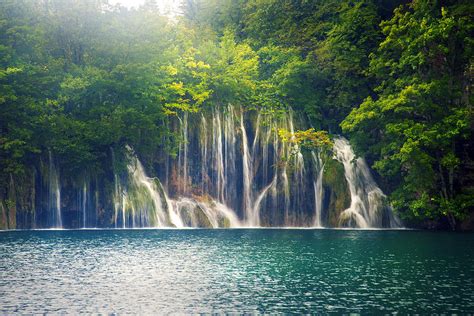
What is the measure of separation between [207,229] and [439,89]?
21.2m

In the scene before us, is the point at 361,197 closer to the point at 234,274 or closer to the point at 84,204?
the point at 84,204

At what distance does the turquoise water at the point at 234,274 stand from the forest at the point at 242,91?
32.2ft

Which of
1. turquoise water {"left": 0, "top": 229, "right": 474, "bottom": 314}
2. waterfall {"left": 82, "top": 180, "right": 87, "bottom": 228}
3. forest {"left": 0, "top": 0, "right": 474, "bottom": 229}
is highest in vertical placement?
forest {"left": 0, "top": 0, "right": 474, "bottom": 229}

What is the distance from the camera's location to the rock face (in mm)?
56438

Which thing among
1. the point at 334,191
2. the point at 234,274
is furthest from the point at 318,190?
the point at 234,274

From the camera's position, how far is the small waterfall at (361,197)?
5822 centimetres

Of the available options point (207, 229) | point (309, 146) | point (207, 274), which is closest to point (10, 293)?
point (207, 274)

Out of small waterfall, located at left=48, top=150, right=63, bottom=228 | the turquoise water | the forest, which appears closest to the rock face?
small waterfall, located at left=48, top=150, right=63, bottom=228

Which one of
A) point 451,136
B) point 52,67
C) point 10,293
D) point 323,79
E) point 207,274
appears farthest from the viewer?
point 323,79

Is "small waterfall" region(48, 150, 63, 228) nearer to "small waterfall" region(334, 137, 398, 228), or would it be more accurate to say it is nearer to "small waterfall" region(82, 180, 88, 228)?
"small waterfall" region(82, 180, 88, 228)

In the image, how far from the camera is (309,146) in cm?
6131

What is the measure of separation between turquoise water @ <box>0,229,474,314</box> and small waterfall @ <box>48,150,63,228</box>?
943 centimetres

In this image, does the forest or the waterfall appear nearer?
the forest

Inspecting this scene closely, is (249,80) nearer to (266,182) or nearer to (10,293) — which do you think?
(266,182)
